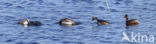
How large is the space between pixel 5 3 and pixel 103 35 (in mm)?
15596

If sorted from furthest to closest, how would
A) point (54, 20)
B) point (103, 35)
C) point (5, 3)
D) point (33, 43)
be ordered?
point (5, 3), point (54, 20), point (103, 35), point (33, 43)

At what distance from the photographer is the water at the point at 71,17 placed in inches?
1221

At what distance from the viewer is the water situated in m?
31.0

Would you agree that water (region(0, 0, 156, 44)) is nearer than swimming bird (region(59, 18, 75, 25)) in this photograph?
Yes

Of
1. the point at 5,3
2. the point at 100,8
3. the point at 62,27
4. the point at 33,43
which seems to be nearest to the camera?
the point at 33,43

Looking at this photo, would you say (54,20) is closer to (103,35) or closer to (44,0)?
(103,35)

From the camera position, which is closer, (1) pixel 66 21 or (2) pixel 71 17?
(1) pixel 66 21

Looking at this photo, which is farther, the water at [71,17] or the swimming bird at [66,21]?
the swimming bird at [66,21]

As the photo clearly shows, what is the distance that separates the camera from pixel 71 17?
38812 mm

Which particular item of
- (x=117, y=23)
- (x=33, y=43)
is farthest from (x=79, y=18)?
(x=33, y=43)

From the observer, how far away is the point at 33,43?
97.2 feet

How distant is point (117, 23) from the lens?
3600cm

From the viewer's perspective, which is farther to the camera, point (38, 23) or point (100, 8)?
point (100, 8)

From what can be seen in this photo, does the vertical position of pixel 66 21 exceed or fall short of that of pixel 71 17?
it exceeds it
